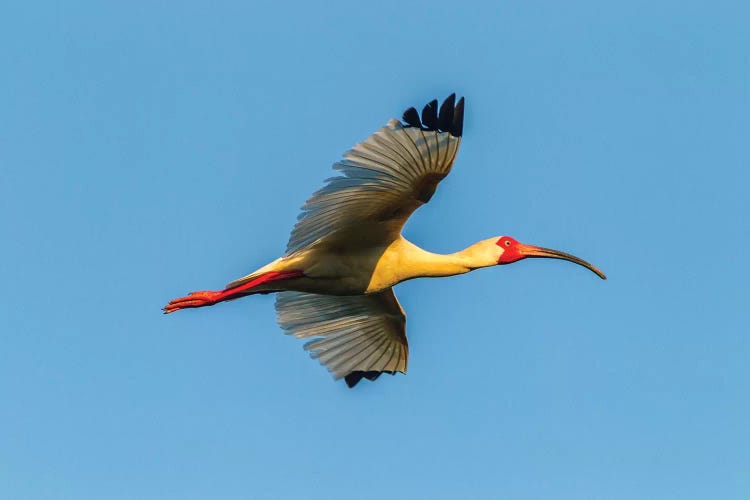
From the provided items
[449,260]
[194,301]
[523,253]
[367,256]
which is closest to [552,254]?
[523,253]

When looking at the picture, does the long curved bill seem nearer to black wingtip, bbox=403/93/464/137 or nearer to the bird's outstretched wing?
the bird's outstretched wing

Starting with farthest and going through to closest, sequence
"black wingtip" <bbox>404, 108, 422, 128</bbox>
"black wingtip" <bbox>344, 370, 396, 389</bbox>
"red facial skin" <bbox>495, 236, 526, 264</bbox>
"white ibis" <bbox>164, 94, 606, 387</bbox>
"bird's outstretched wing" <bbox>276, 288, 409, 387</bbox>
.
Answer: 1. "black wingtip" <bbox>344, 370, 396, 389</bbox>
2. "bird's outstretched wing" <bbox>276, 288, 409, 387</bbox>
3. "red facial skin" <bbox>495, 236, 526, 264</bbox>
4. "white ibis" <bbox>164, 94, 606, 387</bbox>
5. "black wingtip" <bbox>404, 108, 422, 128</bbox>

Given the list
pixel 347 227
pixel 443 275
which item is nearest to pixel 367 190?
pixel 347 227

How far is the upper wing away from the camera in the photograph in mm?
16734

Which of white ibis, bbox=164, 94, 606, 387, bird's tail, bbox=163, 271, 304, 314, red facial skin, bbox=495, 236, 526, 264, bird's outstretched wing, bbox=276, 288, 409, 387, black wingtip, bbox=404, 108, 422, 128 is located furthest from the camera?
bird's outstretched wing, bbox=276, 288, 409, 387

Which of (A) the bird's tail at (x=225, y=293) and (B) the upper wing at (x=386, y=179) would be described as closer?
(B) the upper wing at (x=386, y=179)

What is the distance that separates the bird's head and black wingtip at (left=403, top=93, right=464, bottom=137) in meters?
3.03

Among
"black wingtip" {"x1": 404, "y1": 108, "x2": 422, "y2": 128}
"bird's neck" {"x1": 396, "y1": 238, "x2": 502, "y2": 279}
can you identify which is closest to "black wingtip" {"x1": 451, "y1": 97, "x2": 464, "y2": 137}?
"black wingtip" {"x1": 404, "y1": 108, "x2": 422, "y2": 128}

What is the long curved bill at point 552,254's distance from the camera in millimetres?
19875

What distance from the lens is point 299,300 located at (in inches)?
810

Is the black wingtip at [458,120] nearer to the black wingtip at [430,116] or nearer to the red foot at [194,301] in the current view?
the black wingtip at [430,116]

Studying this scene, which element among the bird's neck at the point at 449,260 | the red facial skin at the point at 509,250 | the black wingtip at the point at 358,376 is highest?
the red facial skin at the point at 509,250

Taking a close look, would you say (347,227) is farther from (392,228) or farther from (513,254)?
(513,254)

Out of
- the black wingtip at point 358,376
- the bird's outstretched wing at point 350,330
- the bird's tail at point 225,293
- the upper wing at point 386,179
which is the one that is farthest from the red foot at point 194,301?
the black wingtip at point 358,376
